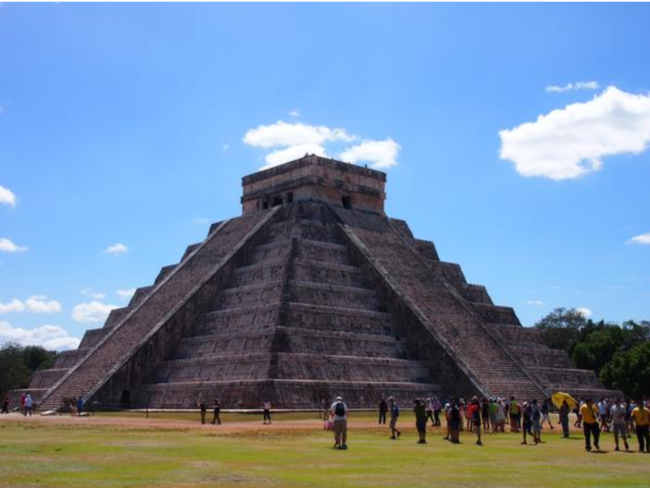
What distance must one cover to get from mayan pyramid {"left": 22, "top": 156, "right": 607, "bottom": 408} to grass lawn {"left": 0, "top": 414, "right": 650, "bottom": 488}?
880cm

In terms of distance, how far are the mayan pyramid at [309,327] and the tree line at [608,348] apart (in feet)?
28.0

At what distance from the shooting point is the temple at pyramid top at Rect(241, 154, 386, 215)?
39750mm

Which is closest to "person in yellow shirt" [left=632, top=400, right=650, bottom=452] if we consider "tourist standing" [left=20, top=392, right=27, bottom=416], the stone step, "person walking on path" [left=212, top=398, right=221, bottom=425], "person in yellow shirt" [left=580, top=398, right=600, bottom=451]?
"person in yellow shirt" [left=580, top=398, right=600, bottom=451]

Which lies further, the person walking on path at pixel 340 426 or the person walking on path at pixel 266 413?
the person walking on path at pixel 266 413

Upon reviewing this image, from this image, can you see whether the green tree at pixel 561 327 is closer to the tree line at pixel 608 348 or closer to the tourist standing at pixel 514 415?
the tree line at pixel 608 348

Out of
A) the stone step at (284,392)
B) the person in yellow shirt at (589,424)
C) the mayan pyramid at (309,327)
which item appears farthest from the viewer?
the mayan pyramid at (309,327)

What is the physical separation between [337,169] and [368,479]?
101 feet

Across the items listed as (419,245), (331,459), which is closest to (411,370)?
(419,245)

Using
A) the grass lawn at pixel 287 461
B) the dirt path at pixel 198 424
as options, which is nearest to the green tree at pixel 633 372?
the dirt path at pixel 198 424

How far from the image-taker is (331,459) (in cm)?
1313

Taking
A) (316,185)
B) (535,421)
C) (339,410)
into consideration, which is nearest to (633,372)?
(316,185)

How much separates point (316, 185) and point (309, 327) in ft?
37.4

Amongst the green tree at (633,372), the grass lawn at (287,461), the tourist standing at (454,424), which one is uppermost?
the green tree at (633,372)

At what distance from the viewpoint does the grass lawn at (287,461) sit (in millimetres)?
10422
